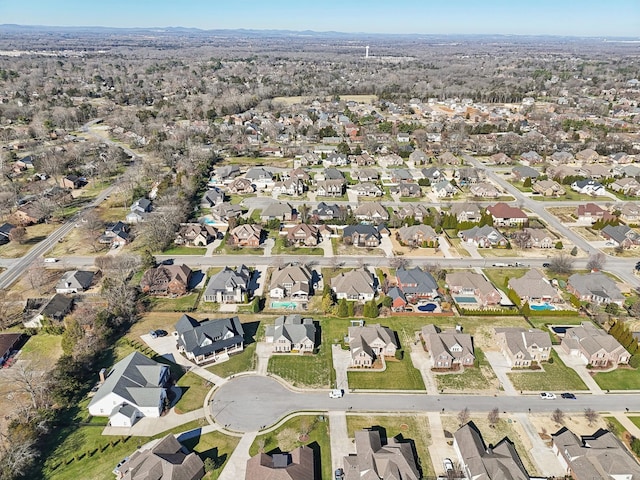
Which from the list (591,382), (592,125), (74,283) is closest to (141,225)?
(74,283)

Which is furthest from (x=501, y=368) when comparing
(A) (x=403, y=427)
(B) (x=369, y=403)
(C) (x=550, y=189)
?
(C) (x=550, y=189)

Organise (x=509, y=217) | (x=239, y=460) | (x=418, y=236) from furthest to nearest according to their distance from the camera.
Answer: (x=509, y=217) → (x=418, y=236) → (x=239, y=460)

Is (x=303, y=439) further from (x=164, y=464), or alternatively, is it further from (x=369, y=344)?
(x=369, y=344)

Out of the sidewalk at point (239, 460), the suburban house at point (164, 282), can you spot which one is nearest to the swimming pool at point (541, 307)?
the sidewalk at point (239, 460)

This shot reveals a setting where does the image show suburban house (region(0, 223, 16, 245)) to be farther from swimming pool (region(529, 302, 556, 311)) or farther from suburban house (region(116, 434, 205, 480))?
swimming pool (region(529, 302, 556, 311))

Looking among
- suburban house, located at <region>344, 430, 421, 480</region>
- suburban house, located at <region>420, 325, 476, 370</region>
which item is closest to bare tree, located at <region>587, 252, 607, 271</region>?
suburban house, located at <region>420, 325, 476, 370</region>

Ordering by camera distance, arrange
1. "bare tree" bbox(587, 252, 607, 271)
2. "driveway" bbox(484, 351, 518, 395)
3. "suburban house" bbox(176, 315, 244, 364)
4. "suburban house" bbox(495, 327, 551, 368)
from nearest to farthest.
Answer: "driveway" bbox(484, 351, 518, 395)
"suburban house" bbox(495, 327, 551, 368)
"suburban house" bbox(176, 315, 244, 364)
"bare tree" bbox(587, 252, 607, 271)

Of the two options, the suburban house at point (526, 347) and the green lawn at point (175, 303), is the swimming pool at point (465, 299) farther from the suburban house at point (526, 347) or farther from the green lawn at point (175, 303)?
the green lawn at point (175, 303)

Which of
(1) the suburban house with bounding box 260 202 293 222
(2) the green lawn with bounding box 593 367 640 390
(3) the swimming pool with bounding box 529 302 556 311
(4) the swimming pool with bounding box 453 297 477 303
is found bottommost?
(1) the suburban house with bounding box 260 202 293 222
